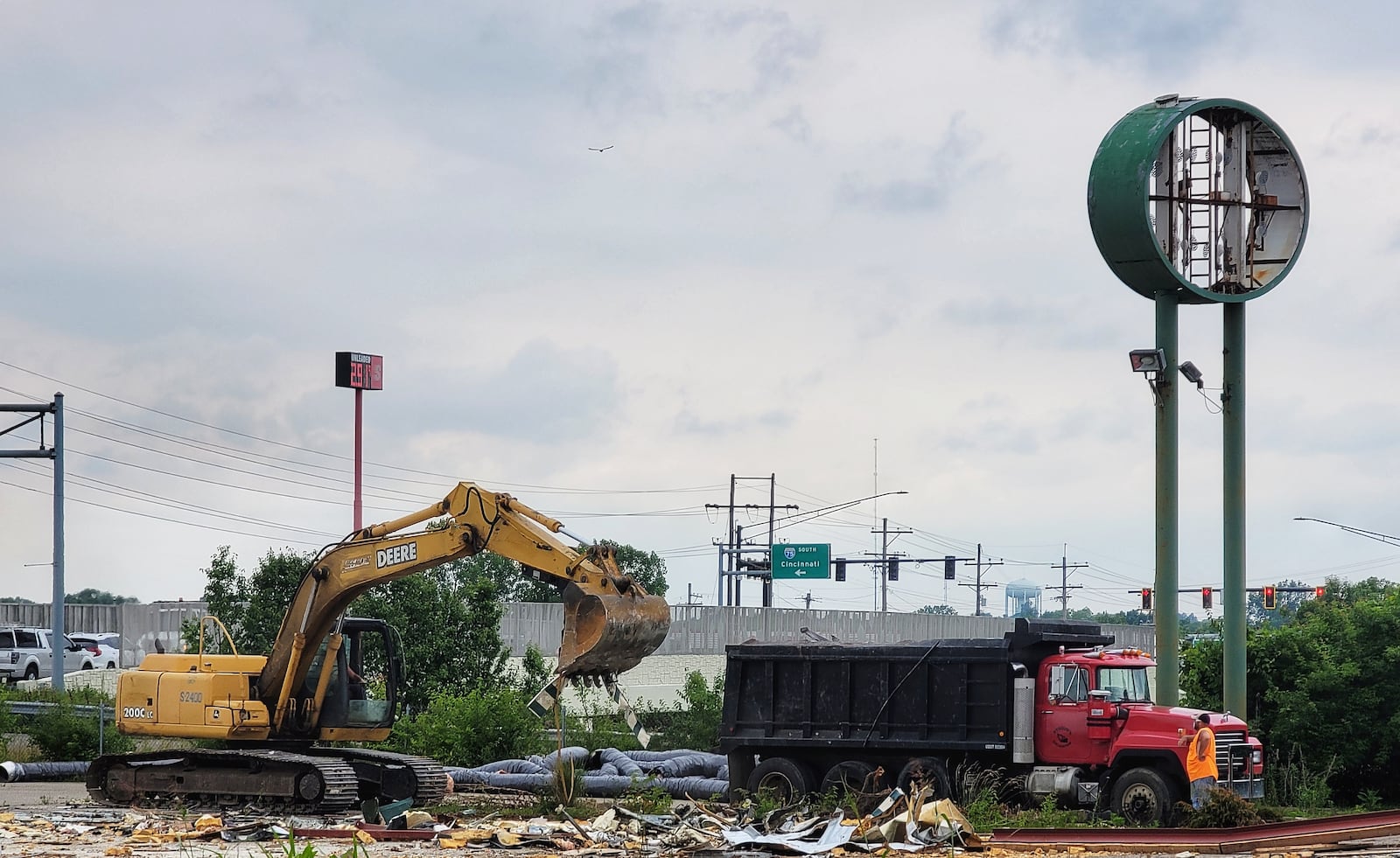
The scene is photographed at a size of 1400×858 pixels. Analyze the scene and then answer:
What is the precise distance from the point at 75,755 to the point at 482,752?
8981 millimetres

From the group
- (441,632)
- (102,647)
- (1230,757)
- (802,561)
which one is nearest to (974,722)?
(1230,757)

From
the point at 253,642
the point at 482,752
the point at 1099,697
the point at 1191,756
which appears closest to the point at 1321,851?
the point at 1191,756

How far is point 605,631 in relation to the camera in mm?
19125

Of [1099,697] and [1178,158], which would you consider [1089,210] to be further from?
→ [1099,697]

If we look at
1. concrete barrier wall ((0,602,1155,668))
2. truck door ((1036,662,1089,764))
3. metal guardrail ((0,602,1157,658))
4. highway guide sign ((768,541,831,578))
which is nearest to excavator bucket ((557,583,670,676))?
truck door ((1036,662,1089,764))

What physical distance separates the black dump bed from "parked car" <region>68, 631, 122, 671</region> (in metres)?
40.2

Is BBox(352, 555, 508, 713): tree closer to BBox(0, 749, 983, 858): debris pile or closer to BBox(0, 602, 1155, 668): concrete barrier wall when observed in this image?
BBox(0, 602, 1155, 668): concrete barrier wall

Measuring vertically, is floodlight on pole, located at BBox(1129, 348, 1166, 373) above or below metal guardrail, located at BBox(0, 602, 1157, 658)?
above

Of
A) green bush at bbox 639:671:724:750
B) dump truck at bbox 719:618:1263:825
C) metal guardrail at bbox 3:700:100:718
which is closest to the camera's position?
dump truck at bbox 719:618:1263:825

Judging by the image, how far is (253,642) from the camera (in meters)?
41.5

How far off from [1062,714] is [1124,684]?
91 centimetres

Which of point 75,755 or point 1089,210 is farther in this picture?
point 75,755

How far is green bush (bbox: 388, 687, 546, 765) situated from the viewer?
29562 millimetres

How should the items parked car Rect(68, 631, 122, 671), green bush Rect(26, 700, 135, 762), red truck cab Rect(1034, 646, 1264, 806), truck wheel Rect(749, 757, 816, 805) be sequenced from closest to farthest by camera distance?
red truck cab Rect(1034, 646, 1264, 806) < truck wheel Rect(749, 757, 816, 805) < green bush Rect(26, 700, 135, 762) < parked car Rect(68, 631, 122, 671)
